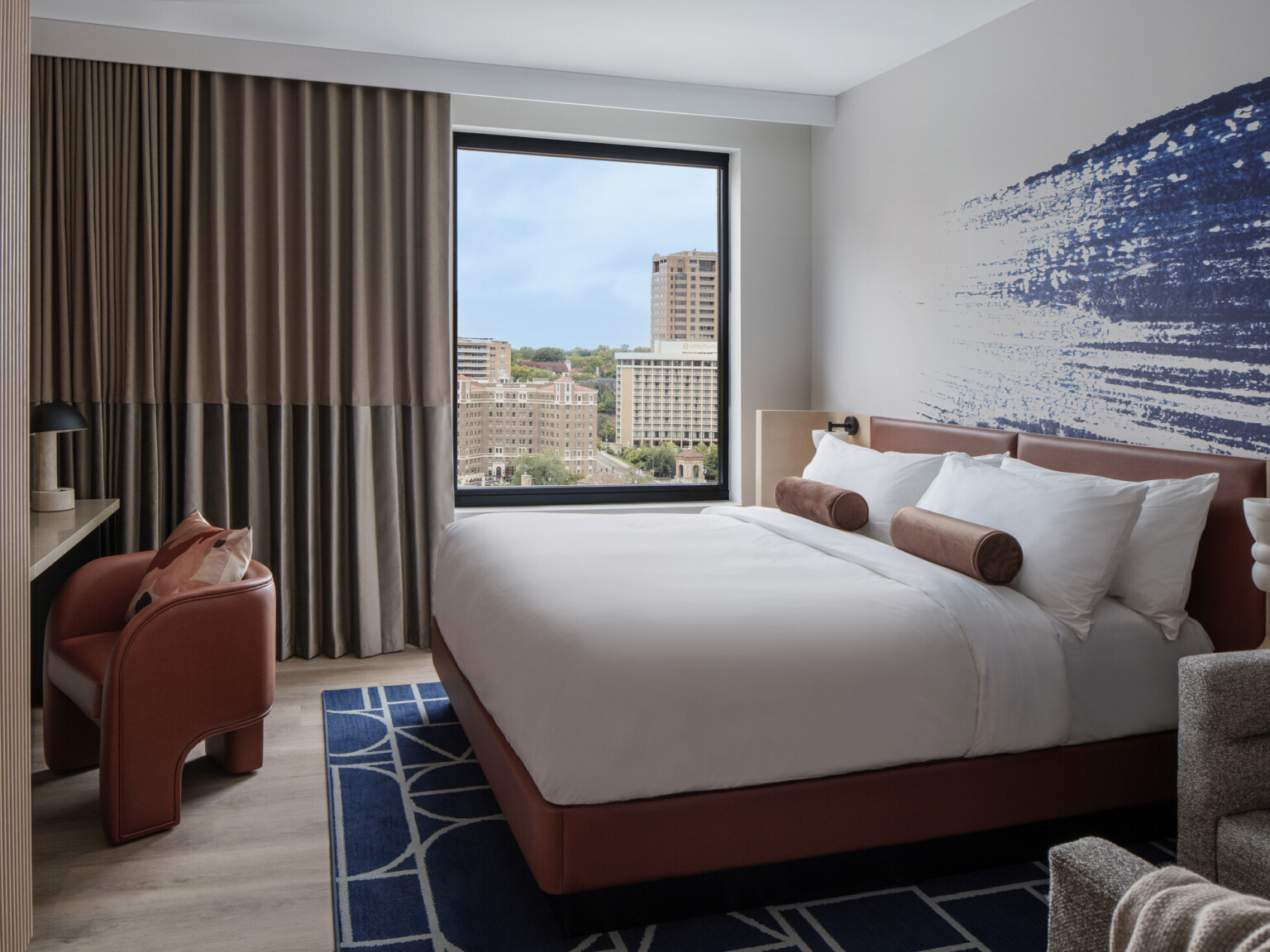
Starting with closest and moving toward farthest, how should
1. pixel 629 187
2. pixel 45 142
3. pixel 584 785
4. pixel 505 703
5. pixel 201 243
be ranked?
pixel 584 785
pixel 505 703
pixel 45 142
pixel 201 243
pixel 629 187

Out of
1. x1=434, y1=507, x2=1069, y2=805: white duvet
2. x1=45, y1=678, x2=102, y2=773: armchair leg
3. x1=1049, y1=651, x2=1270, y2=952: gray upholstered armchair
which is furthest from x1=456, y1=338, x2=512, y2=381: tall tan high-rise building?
x1=1049, y1=651, x2=1270, y2=952: gray upholstered armchair

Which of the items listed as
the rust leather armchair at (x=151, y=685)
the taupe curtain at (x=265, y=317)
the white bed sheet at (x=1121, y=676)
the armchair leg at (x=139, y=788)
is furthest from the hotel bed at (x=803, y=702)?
the taupe curtain at (x=265, y=317)

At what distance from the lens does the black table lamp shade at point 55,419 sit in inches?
130

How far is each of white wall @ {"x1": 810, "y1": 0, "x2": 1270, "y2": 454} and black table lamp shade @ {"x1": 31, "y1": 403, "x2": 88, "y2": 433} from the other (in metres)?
3.25

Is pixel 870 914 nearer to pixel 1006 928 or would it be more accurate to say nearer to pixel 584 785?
pixel 1006 928

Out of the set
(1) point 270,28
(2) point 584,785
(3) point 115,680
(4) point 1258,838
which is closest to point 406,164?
(1) point 270,28

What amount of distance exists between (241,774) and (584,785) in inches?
59.4

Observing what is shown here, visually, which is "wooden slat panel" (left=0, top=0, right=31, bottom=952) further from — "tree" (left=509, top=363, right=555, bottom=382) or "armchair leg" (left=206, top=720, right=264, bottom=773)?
"tree" (left=509, top=363, right=555, bottom=382)

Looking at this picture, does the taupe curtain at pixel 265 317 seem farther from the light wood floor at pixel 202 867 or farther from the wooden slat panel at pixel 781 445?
the wooden slat panel at pixel 781 445

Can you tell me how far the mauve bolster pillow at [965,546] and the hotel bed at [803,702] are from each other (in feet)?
0.14

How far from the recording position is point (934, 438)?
12.3 ft

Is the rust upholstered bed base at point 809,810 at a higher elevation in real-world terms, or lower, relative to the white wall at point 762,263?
lower

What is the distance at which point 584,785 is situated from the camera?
1878 millimetres

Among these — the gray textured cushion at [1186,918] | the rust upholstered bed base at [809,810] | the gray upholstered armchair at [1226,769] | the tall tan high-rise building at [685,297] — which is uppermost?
the tall tan high-rise building at [685,297]
